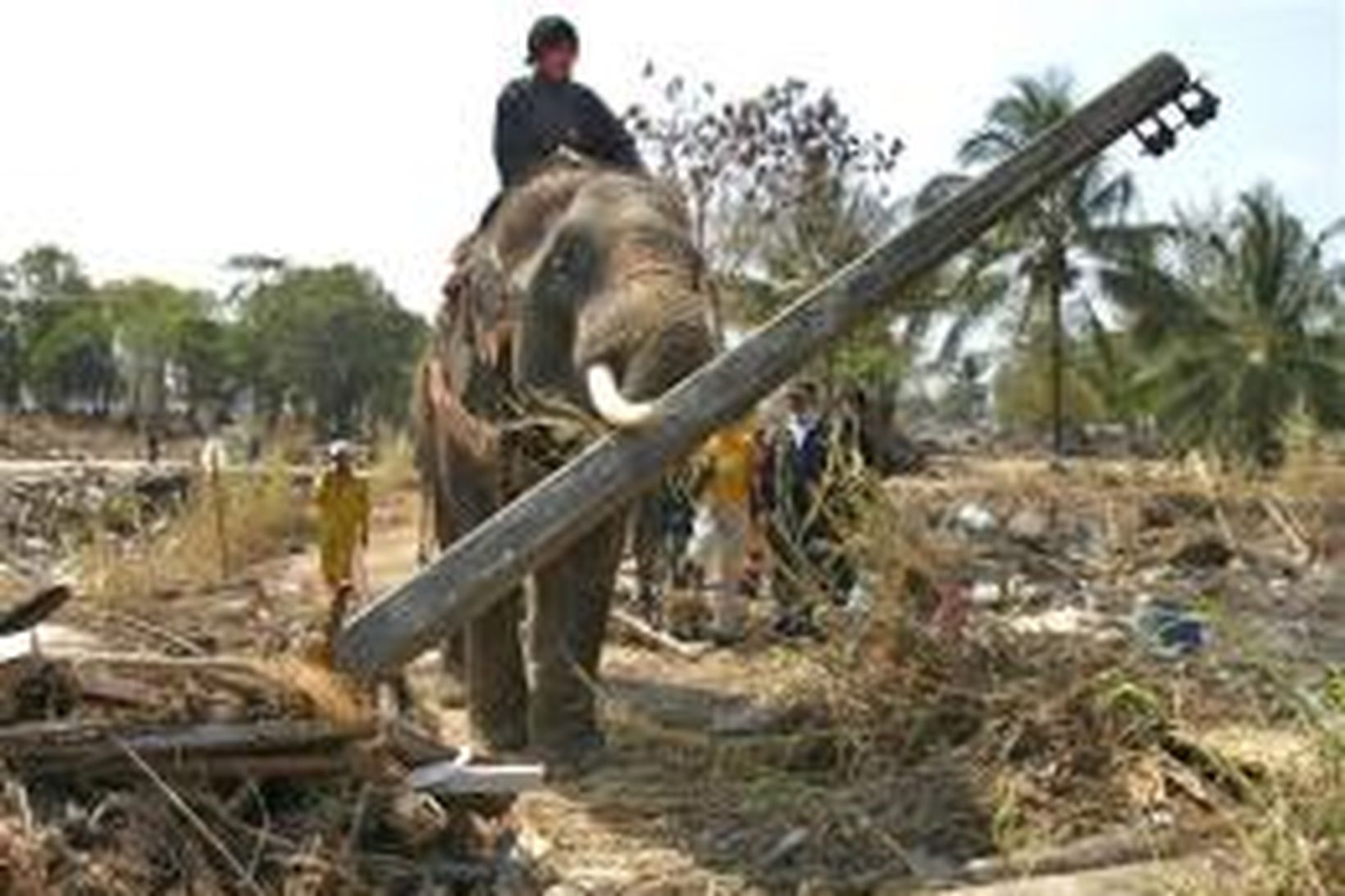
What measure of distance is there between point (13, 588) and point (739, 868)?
435 cm

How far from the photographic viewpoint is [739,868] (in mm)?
7801

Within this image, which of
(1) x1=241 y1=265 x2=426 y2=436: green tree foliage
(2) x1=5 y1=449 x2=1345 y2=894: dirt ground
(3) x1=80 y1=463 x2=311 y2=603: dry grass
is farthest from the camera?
(1) x1=241 y1=265 x2=426 y2=436: green tree foliage

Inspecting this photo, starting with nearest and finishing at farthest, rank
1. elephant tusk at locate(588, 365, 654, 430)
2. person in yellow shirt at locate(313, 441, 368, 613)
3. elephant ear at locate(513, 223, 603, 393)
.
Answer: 1. elephant tusk at locate(588, 365, 654, 430)
2. elephant ear at locate(513, 223, 603, 393)
3. person in yellow shirt at locate(313, 441, 368, 613)

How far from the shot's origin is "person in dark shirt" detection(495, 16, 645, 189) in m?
11.4

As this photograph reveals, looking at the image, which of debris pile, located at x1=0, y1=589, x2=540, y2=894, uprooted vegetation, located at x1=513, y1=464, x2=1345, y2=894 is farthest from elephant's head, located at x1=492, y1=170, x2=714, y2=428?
debris pile, located at x1=0, y1=589, x2=540, y2=894

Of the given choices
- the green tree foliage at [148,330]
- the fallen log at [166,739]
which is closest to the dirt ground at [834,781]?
the fallen log at [166,739]

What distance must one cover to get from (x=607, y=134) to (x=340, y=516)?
175 inches

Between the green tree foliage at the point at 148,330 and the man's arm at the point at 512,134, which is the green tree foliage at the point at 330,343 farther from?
the man's arm at the point at 512,134

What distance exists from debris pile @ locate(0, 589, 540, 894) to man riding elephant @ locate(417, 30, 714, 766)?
1.66 metres

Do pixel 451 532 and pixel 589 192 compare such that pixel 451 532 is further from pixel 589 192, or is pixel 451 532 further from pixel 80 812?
pixel 80 812

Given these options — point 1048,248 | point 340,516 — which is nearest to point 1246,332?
point 1048,248

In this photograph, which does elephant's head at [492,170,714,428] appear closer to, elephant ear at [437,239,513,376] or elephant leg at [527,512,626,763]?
elephant ear at [437,239,513,376]

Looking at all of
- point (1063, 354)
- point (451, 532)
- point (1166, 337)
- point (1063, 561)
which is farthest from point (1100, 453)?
point (451, 532)

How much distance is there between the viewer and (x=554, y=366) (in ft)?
34.0
